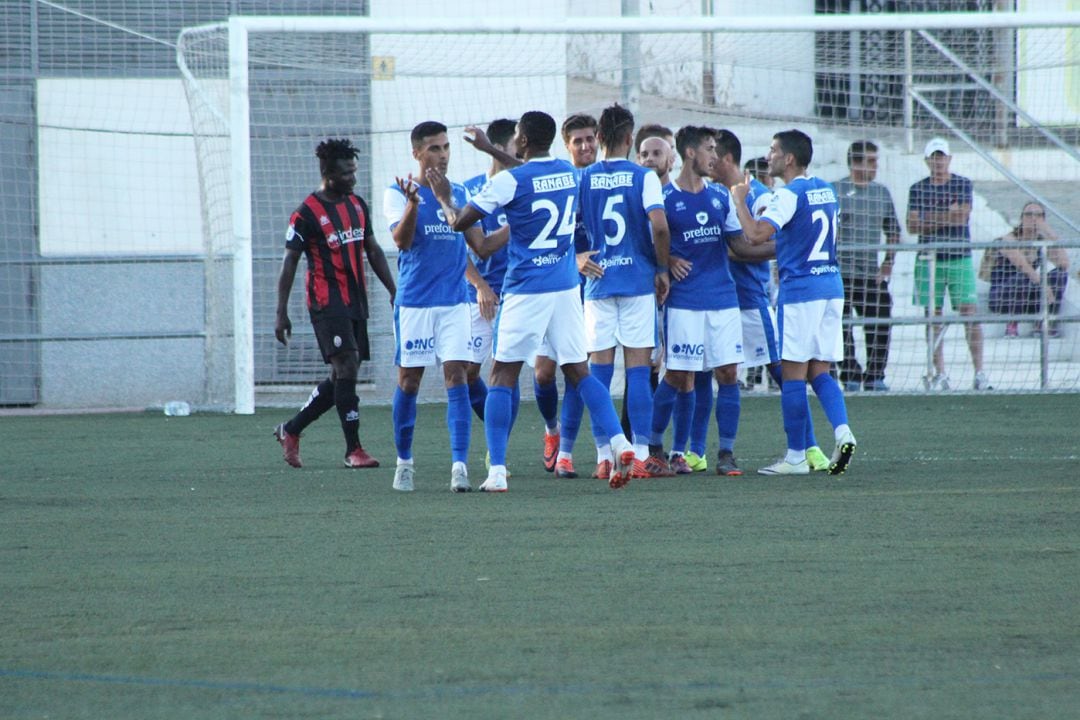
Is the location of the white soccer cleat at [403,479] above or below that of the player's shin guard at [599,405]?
below

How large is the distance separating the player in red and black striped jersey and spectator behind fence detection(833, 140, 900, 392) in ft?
22.5

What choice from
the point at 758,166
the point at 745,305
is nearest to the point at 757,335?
the point at 745,305

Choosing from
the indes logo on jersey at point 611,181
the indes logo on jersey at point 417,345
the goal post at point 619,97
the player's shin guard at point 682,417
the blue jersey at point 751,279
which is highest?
the goal post at point 619,97

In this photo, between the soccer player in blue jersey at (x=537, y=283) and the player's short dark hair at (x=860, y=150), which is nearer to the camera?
the soccer player in blue jersey at (x=537, y=283)

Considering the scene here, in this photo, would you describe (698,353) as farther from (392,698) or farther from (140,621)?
(392,698)

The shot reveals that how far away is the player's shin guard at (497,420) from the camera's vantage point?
24.2 feet

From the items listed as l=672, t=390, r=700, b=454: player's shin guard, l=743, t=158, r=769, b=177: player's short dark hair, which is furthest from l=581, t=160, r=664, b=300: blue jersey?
l=743, t=158, r=769, b=177: player's short dark hair

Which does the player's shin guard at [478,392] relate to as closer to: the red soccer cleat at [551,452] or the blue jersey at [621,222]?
the red soccer cleat at [551,452]

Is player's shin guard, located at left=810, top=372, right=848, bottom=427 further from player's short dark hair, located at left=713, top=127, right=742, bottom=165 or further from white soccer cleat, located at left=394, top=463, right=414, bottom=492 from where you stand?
white soccer cleat, located at left=394, top=463, right=414, bottom=492

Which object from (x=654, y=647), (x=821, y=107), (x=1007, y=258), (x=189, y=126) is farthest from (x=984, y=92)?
(x=654, y=647)

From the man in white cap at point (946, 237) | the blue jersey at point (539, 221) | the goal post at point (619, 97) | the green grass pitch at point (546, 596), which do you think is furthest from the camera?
the man in white cap at point (946, 237)

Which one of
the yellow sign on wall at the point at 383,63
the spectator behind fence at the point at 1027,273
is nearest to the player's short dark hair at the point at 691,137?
the yellow sign on wall at the point at 383,63

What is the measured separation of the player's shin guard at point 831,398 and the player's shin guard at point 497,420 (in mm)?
1828

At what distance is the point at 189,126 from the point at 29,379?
296cm
